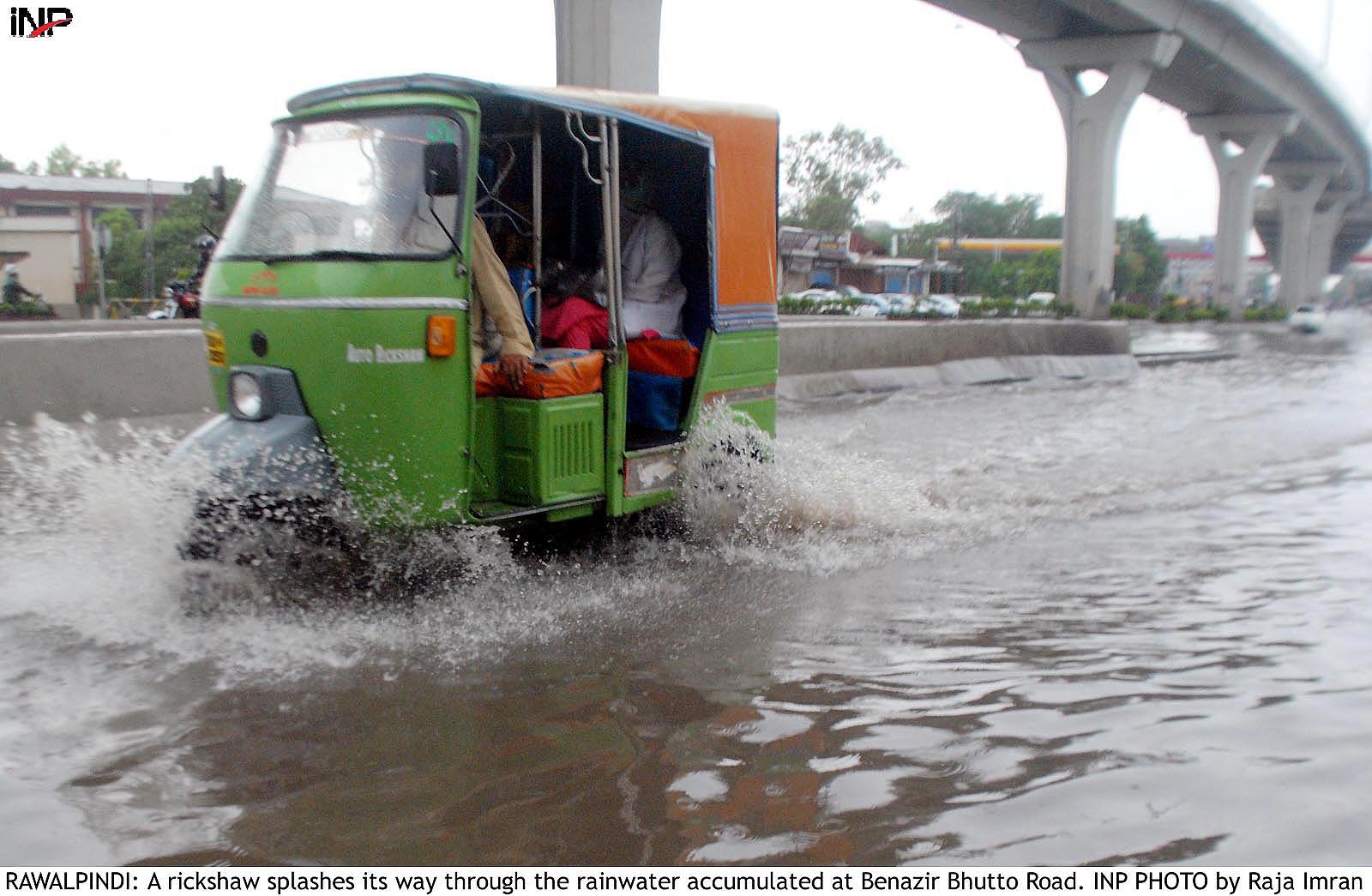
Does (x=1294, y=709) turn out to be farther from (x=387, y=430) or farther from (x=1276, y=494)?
(x=1276, y=494)

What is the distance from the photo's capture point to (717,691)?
4402 millimetres

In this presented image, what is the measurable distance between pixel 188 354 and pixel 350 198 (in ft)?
18.9

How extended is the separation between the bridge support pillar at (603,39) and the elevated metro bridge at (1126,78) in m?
0.02

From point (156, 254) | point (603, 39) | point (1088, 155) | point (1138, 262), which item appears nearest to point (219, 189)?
point (603, 39)

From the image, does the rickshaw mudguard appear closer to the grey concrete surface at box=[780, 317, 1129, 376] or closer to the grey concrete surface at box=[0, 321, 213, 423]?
the grey concrete surface at box=[0, 321, 213, 423]

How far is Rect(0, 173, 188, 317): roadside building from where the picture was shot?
39.5 m

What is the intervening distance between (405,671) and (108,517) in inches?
66.7

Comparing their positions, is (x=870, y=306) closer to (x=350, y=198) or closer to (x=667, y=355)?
(x=667, y=355)

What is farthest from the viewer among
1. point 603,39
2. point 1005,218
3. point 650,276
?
point 1005,218

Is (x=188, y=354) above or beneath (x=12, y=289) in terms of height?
beneath

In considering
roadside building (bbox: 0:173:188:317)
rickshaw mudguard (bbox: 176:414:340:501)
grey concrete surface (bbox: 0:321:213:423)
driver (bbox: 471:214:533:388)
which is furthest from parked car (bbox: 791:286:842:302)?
rickshaw mudguard (bbox: 176:414:340:501)

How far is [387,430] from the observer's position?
16.3 feet
